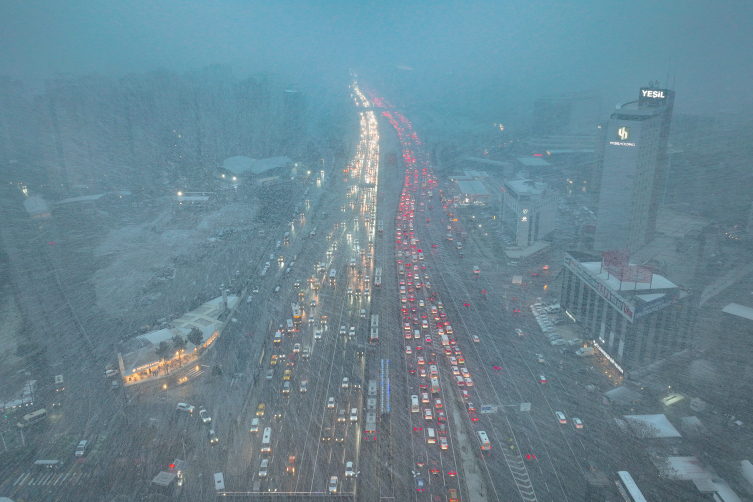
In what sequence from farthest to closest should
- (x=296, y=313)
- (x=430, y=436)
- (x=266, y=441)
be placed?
(x=296, y=313), (x=430, y=436), (x=266, y=441)

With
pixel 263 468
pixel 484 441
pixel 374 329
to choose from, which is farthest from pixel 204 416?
pixel 484 441

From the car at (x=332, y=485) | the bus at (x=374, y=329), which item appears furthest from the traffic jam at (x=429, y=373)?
the car at (x=332, y=485)

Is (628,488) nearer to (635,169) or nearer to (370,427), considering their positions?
(370,427)

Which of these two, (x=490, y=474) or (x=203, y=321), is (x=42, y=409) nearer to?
(x=203, y=321)

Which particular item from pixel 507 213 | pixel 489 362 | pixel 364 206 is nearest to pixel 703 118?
pixel 507 213

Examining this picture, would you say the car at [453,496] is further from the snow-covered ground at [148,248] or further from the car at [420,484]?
the snow-covered ground at [148,248]

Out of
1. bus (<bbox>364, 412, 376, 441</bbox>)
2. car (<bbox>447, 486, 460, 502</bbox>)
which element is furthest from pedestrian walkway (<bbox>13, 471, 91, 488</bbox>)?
car (<bbox>447, 486, 460, 502</bbox>)
